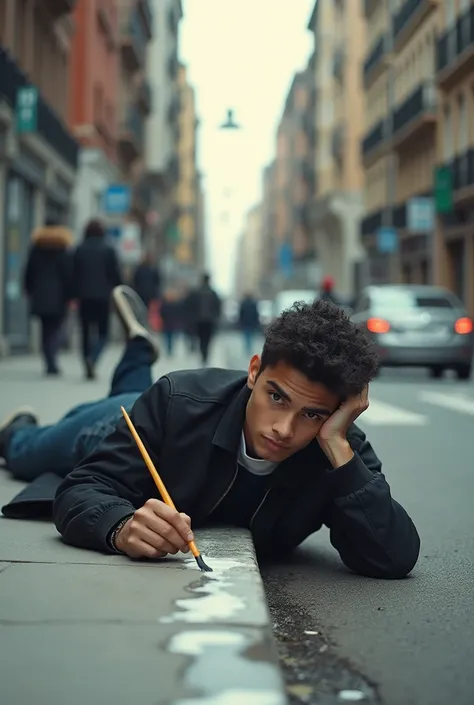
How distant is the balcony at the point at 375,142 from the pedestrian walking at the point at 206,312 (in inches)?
1241

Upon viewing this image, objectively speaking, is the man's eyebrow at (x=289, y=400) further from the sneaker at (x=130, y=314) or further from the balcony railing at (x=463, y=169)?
the balcony railing at (x=463, y=169)

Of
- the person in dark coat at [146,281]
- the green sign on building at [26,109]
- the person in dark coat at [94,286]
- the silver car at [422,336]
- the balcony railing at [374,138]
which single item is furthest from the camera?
the balcony railing at [374,138]

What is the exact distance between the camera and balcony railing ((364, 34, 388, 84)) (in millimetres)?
58856

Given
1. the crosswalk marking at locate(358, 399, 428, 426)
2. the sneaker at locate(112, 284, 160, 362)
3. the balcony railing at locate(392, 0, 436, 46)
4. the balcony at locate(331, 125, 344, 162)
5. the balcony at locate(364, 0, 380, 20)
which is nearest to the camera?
the sneaker at locate(112, 284, 160, 362)

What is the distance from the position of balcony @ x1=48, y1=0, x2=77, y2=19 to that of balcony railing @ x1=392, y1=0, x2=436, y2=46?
17581 millimetres

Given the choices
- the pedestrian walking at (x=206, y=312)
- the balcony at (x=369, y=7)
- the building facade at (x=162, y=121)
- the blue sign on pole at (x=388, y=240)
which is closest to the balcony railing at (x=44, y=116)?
the pedestrian walking at (x=206, y=312)

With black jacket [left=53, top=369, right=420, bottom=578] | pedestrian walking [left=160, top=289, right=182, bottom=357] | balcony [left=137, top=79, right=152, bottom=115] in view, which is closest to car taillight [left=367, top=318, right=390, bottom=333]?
pedestrian walking [left=160, top=289, right=182, bottom=357]

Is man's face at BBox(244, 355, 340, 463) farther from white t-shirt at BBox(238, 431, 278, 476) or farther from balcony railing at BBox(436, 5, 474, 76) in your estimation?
balcony railing at BBox(436, 5, 474, 76)

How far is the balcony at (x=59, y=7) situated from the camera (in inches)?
1197

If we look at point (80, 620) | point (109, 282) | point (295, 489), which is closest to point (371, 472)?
point (295, 489)

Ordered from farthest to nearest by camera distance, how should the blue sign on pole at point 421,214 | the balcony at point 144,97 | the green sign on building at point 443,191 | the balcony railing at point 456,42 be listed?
the balcony at point 144,97 → the blue sign on pole at point 421,214 → the green sign on building at point 443,191 → the balcony railing at point 456,42

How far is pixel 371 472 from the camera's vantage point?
480 centimetres

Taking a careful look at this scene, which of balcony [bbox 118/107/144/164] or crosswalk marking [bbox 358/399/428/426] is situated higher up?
balcony [bbox 118/107/144/164]

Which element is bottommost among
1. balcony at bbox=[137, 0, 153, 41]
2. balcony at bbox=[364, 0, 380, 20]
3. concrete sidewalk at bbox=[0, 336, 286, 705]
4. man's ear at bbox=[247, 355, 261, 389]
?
concrete sidewalk at bbox=[0, 336, 286, 705]
